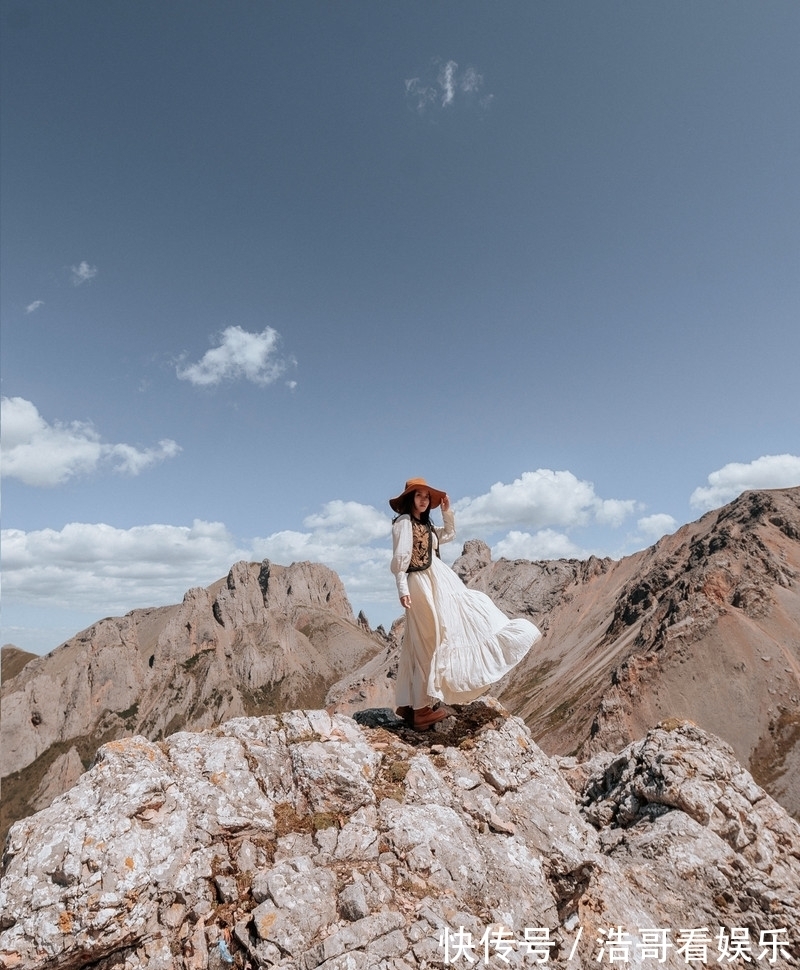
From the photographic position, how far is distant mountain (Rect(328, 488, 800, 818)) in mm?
56875

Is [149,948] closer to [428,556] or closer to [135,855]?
[135,855]

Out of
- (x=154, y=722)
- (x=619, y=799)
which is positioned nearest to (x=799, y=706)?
(x=619, y=799)

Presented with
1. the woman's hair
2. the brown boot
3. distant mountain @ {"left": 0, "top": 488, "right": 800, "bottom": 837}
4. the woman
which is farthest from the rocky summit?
the woman's hair

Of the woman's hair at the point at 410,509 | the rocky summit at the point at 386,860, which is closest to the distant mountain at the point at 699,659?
the rocky summit at the point at 386,860

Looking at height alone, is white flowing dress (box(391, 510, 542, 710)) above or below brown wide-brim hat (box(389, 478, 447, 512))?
below

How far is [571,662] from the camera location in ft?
338

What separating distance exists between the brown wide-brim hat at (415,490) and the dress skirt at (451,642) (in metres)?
1.05

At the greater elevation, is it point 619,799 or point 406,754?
point 406,754

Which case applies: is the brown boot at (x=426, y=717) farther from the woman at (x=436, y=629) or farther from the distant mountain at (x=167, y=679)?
the distant mountain at (x=167, y=679)

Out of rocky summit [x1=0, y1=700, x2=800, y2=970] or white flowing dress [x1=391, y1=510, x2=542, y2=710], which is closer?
rocky summit [x1=0, y1=700, x2=800, y2=970]

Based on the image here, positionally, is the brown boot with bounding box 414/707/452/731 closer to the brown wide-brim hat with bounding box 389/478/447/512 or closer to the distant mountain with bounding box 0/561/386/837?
the brown wide-brim hat with bounding box 389/478/447/512

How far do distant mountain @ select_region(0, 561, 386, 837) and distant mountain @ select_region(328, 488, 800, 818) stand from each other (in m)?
50.7

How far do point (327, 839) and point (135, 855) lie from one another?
196 cm

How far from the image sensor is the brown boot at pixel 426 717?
8625 mm
